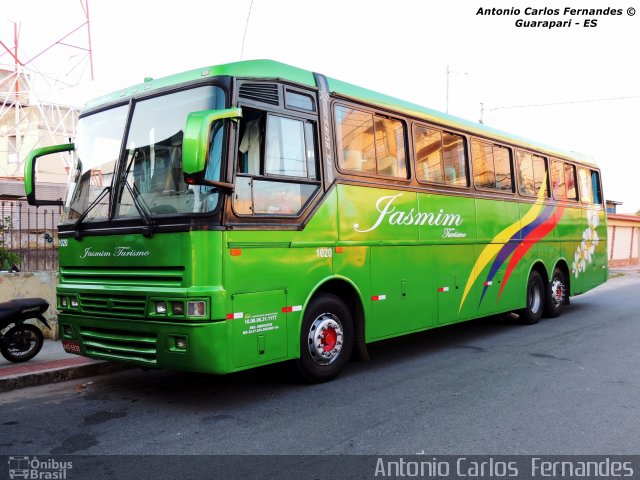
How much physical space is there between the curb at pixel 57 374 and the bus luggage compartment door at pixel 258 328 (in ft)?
8.69

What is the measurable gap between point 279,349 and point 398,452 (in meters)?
1.83

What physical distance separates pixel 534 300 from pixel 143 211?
8.09 metres

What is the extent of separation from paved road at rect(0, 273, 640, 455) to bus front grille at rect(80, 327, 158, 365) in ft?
1.58

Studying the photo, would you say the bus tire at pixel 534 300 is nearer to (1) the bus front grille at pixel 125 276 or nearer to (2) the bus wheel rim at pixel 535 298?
(2) the bus wheel rim at pixel 535 298

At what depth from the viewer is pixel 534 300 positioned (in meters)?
11.1

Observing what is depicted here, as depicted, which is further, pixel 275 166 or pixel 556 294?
pixel 556 294

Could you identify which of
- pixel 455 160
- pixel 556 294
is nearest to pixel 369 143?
pixel 455 160

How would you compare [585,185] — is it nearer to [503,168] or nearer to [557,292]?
[557,292]

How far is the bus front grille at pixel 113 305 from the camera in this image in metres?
5.55

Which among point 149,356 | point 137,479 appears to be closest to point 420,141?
point 149,356

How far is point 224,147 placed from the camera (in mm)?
5371

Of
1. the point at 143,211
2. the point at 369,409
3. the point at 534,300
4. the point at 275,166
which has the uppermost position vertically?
the point at 275,166

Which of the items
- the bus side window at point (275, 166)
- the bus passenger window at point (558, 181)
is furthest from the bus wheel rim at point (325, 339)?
the bus passenger window at point (558, 181)

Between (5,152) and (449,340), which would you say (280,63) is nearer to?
(449,340)
